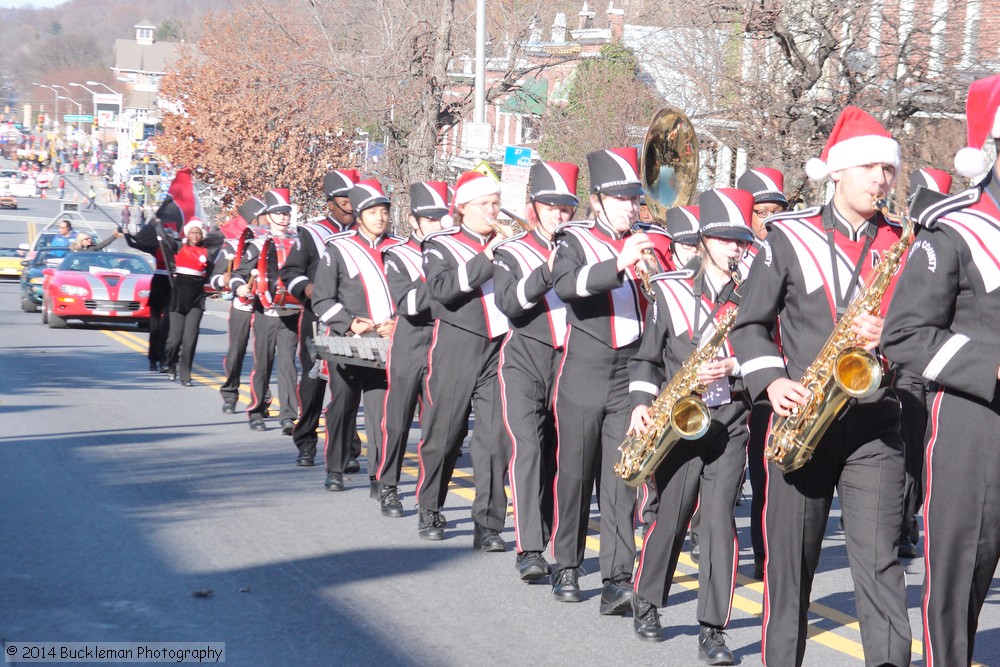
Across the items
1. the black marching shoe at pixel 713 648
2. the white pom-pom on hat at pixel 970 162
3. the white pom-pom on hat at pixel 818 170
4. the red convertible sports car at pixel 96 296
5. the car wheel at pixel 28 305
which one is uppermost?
the white pom-pom on hat at pixel 970 162

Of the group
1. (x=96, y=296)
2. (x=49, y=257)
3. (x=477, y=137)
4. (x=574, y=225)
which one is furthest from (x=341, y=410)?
(x=49, y=257)

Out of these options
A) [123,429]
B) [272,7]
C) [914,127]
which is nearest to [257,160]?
[272,7]

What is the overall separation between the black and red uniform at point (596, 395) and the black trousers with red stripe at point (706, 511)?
21.4 inches

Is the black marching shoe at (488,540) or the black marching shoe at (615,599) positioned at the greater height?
the black marching shoe at (615,599)

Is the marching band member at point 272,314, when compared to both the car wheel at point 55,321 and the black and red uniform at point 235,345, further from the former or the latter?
the car wheel at point 55,321

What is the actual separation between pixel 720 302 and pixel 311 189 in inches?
1522

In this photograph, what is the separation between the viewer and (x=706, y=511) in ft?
21.7

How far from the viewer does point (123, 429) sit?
13.7 meters

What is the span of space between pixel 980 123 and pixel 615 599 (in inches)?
130

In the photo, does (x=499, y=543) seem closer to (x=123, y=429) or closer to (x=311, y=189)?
(x=123, y=429)

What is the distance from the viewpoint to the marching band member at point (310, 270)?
11.8 metres

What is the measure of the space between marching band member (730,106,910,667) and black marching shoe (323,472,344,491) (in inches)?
217

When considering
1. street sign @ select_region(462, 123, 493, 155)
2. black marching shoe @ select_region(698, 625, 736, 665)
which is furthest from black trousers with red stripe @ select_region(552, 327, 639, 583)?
street sign @ select_region(462, 123, 493, 155)

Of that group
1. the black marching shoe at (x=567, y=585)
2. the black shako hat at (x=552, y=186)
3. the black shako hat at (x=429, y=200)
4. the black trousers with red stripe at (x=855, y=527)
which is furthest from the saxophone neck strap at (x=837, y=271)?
the black shako hat at (x=429, y=200)
